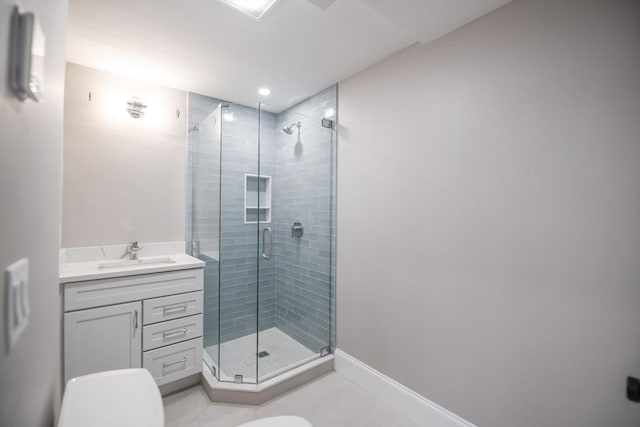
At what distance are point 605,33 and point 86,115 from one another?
11.1 ft

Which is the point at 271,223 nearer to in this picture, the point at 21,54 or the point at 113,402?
the point at 113,402

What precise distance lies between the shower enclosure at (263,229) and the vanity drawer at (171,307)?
0.23m

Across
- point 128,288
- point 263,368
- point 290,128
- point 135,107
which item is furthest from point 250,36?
point 263,368


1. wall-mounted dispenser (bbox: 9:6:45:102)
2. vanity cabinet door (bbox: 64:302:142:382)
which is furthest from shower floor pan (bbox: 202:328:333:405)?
wall-mounted dispenser (bbox: 9:6:45:102)

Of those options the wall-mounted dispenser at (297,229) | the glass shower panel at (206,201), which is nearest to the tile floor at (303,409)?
the glass shower panel at (206,201)

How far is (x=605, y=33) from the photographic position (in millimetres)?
1221

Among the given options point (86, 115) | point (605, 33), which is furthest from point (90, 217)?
point (605, 33)

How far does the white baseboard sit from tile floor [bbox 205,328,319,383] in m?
0.32

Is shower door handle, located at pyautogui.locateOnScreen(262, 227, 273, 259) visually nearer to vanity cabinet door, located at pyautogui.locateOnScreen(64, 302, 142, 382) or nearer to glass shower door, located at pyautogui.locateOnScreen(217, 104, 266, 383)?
glass shower door, located at pyautogui.locateOnScreen(217, 104, 266, 383)

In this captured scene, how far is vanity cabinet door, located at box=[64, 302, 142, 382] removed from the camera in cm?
174

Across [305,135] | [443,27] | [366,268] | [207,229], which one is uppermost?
[443,27]

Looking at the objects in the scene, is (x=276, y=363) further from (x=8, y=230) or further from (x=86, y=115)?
(x=86, y=115)

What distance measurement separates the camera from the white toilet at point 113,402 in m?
0.85

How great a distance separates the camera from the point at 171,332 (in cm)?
209
